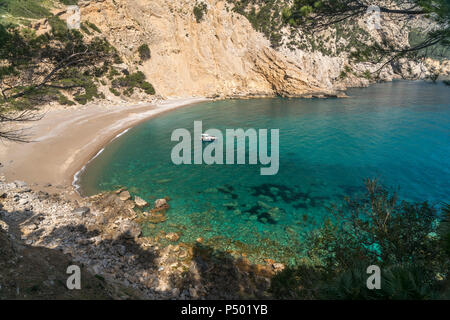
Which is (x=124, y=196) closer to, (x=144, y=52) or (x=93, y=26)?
(x=144, y=52)

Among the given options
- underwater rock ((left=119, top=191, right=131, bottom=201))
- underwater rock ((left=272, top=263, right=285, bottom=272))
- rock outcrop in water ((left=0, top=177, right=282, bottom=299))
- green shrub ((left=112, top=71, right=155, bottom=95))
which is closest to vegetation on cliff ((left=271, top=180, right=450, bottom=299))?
underwater rock ((left=272, top=263, right=285, bottom=272))

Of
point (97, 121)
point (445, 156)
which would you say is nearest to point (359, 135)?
point (445, 156)

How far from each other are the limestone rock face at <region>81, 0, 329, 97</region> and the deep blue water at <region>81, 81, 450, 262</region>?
81.1 feet

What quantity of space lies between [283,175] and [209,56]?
5064cm

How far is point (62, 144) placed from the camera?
25328 millimetres

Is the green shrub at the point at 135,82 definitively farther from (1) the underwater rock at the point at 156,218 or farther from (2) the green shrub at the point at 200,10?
(1) the underwater rock at the point at 156,218

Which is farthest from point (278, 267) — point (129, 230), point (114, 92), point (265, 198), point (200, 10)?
point (200, 10)

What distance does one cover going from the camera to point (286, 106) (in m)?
49.0

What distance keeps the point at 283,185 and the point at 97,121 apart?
29.7 m

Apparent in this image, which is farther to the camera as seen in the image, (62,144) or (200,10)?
(200,10)

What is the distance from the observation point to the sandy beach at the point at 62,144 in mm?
19203

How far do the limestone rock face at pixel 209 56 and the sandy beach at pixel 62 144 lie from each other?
2093cm

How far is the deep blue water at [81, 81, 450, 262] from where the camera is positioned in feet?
44.2
